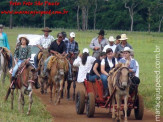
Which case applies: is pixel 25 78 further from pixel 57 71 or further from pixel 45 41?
pixel 45 41

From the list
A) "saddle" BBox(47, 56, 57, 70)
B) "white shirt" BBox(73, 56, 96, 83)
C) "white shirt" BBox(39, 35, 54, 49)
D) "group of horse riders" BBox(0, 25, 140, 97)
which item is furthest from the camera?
"white shirt" BBox(39, 35, 54, 49)

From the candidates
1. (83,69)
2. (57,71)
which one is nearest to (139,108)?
(83,69)

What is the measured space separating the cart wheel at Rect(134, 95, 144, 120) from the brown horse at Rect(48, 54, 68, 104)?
3.68 m

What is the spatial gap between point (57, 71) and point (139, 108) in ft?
13.6

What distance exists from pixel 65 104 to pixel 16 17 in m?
89.2

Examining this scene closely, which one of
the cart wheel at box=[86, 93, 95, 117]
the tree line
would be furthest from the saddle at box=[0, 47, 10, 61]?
the tree line

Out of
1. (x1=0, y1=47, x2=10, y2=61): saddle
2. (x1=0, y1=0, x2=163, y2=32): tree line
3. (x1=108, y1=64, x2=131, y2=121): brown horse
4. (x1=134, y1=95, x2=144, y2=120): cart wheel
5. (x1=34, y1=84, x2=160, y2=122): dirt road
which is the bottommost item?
(x1=34, y1=84, x2=160, y2=122): dirt road

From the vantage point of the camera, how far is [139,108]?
1413cm

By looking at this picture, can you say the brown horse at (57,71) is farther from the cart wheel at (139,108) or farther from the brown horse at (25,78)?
the cart wheel at (139,108)

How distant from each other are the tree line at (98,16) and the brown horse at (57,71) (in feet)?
245

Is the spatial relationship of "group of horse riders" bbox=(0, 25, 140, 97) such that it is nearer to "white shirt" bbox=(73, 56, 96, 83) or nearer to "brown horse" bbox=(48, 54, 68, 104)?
"white shirt" bbox=(73, 56, 96, 83)

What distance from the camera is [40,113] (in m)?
14.8

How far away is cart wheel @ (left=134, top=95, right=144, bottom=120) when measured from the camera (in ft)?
46.2

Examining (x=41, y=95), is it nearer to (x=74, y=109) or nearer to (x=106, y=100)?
(x=74, y=109)
